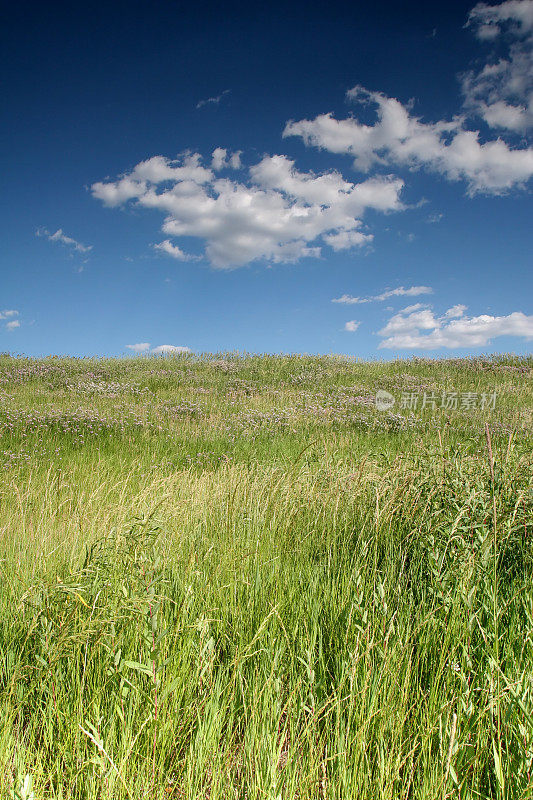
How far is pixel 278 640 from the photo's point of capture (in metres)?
2.25

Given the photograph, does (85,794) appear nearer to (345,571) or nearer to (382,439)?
(345,571)

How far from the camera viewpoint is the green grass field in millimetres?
1625

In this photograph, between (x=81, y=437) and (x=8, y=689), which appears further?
(x=81, y=437)

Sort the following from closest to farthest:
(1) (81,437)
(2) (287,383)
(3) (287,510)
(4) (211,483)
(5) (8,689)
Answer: (5) (8,689)
(3) (287,510)
(4) (211,483)
(1) (81,437)
(2) (287,383)

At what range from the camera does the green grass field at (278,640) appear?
64.0 inches

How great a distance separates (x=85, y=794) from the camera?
5.43ft

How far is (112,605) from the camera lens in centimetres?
206

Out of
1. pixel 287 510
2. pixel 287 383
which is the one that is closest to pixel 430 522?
pixel 287 510

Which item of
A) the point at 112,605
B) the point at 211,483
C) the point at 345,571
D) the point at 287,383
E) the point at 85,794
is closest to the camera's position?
the point at 85,794

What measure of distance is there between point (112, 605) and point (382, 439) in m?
7.94

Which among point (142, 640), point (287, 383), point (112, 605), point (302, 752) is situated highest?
point (287, 383)

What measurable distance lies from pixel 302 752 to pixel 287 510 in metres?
2.27

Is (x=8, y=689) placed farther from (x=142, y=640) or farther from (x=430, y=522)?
(x=430, y=522)

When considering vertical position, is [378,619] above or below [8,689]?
above
